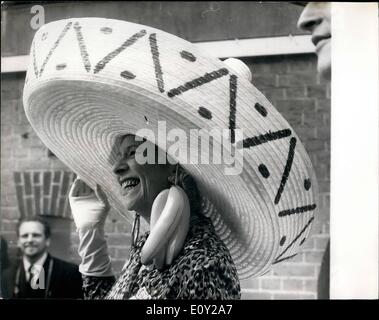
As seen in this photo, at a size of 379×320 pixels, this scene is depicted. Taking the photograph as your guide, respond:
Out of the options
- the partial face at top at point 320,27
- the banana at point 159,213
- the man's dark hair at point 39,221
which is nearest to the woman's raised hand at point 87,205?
the man's dark hair at point 39,221

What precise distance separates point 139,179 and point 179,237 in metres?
0.22

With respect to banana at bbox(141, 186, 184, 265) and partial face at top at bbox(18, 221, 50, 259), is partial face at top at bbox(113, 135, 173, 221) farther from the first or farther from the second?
partial face at top at bbox(18, 221, 50, 259)

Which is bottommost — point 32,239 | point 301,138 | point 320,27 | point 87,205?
point 32,239

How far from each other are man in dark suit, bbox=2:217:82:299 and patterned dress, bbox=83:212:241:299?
0.27 metres

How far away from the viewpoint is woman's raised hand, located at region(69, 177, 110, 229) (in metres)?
2.71

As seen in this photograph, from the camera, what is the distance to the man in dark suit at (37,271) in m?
2.79

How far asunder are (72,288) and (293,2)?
1.19 meters

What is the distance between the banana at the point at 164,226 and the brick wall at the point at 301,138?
34 cm

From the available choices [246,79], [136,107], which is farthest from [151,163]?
[246,79]

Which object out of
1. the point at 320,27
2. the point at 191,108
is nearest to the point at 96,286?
the point at 191,108

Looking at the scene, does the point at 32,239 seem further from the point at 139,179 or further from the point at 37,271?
the point at 139,179

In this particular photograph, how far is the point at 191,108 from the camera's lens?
2311mm

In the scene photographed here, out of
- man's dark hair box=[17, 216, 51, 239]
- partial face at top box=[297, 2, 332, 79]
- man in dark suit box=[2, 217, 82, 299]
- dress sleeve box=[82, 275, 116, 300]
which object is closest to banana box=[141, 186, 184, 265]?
dress sleeve box=[82, 275, 116, 300]
